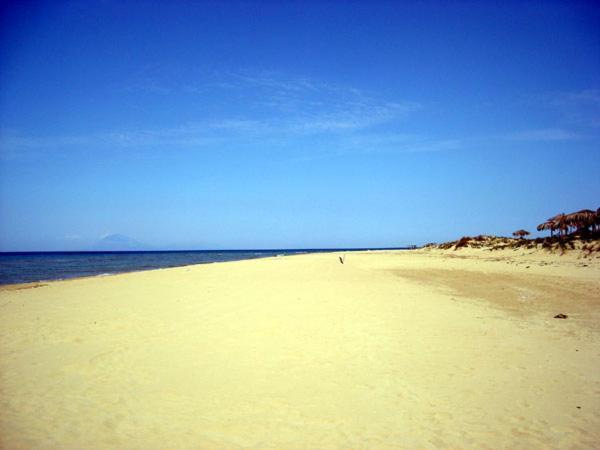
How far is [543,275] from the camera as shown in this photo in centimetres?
1750

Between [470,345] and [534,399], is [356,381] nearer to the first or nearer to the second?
[534,399]

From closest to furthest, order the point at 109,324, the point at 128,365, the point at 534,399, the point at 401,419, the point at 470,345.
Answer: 1. the point at 401,419
2. the point at 534,399
3. the point at 128,365
4. the point at 470,345
5. the point at 109,324

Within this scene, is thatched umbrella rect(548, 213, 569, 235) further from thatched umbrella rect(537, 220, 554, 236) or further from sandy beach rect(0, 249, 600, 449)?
sandy beach rect(0, 249, 600, 449)

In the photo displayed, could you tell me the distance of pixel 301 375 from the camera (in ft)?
18.9

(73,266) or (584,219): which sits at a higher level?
(584,219)

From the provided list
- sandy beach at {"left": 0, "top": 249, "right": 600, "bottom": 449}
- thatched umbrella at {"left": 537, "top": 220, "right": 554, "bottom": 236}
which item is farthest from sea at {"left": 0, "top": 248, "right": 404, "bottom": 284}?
thatched umbrella at {"left": 537, "top": 220, "right": 554, "bottom": 236}

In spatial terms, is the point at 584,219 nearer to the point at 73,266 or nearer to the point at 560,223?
the point at 560,223

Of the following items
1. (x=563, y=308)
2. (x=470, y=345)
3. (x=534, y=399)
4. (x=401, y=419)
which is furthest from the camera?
(x=563, y=308)

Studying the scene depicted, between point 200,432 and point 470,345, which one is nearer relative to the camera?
point 200,432

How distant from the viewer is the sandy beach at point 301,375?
4141 mm

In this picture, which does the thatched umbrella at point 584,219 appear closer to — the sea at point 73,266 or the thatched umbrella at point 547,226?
the thatched umbrella at point 547,226

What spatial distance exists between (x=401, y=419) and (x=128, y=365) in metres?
Answer: 4.82

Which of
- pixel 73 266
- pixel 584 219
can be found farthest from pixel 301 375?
pixel 73 266

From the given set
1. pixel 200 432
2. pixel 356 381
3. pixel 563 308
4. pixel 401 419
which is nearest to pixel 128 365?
pixel 200 432
